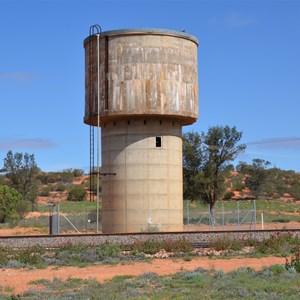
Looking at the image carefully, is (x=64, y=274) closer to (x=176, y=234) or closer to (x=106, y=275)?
(x=106, y=275)

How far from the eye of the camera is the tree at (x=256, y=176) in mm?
92875

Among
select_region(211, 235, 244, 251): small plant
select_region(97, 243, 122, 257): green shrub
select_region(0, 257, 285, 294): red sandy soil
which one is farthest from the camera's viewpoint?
select_region(211, 235, 244, 251): small plant

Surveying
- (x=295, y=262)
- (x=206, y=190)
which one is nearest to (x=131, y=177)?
(x=295, y=262)

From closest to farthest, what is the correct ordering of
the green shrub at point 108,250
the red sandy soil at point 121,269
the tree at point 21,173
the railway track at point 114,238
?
the red sandy soil at point 121,269, the green shrub at point 108,250, the railway track at point 114,238, the tree at point 21,173

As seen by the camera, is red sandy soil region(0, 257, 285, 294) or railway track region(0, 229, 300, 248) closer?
red sandy soil region(0, 257, 285, 294)

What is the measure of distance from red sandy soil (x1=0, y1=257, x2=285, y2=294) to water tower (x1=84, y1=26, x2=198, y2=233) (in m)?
8.03

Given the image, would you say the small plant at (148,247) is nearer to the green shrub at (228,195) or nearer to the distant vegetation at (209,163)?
the distant vegetation at (209,163)

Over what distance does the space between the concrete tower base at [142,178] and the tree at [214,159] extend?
19929 mm

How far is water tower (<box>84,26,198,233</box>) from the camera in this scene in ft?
94.5

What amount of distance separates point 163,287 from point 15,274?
5.43m

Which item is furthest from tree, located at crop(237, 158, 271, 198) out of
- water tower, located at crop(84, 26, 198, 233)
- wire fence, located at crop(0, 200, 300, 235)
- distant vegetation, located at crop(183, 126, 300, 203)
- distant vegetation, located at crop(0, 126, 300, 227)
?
water tower, located at crop(84, 26, 198, 233)

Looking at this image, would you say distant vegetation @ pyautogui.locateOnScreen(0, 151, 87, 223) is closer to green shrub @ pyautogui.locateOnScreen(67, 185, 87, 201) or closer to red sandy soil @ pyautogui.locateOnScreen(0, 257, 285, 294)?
green shrub @ pyautogui.locateOnScreen(67, 185, 87, 201)

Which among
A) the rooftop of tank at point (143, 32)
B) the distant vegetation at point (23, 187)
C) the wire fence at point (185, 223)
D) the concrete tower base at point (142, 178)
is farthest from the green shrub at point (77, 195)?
the rooftop of tank at point (143, 32)

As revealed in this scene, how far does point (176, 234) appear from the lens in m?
25.1
